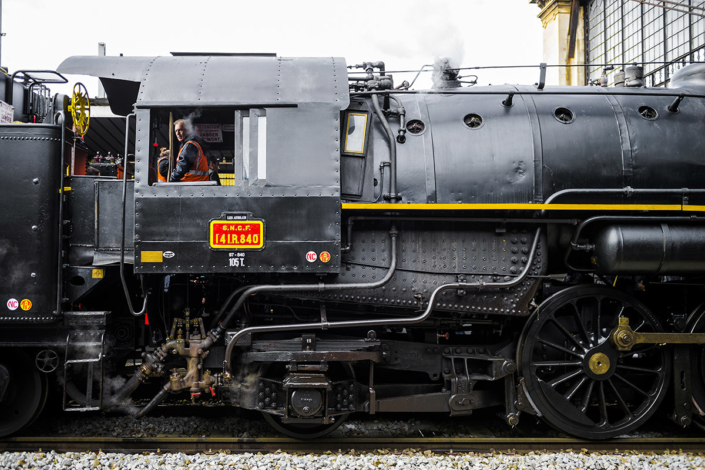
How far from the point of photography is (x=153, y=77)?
4047 millimetres

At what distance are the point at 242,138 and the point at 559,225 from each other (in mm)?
3241

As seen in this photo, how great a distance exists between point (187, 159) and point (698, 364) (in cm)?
556

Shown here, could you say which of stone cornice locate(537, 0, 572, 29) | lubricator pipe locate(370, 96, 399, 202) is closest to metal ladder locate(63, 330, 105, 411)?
lubricator pipe locate(370, 96, 399, 202)

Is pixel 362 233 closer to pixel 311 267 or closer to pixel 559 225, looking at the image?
pixel 311 267

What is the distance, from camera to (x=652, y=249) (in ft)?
13.2

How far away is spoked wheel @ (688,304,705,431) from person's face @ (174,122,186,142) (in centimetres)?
544

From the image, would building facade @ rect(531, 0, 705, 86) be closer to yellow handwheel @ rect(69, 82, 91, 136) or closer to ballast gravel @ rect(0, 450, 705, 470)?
ballast gravel @ rect(0, 450, 705, 470)

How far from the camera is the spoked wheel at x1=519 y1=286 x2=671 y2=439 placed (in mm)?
4359

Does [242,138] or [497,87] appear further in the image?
[497,87]

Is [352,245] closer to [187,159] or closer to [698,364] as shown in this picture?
[187,159]

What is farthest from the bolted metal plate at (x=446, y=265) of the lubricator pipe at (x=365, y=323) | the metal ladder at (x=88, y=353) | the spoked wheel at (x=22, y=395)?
the spoked wheel at (x=22, y=395)

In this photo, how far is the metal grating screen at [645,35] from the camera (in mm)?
10695

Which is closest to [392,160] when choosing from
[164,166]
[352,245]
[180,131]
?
[352,245]

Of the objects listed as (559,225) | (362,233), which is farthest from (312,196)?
(559,225)
